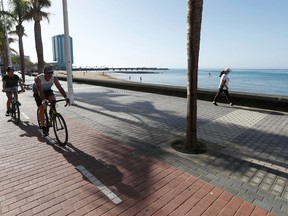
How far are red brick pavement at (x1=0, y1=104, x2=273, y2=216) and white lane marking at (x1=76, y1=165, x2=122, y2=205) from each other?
0.19 ft

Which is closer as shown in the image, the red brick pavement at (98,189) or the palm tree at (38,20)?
the red brick pavement at (98,189)

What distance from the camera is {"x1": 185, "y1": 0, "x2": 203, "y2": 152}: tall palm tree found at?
4.74m

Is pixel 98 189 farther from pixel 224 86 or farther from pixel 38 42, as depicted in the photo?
pixel 38 42

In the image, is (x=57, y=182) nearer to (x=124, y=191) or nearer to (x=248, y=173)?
(x=124, y=191)

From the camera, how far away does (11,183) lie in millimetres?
3879

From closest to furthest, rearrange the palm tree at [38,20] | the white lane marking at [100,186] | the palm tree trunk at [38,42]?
the white lane marking at [100,186], the palm tree at [38,20], the palm tree trunk at [38,42]

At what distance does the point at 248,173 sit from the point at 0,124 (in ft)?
25.1

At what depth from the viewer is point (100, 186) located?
12.4ft

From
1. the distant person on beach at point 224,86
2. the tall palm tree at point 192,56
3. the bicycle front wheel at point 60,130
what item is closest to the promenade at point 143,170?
the bicycle front wheel at point 60,130

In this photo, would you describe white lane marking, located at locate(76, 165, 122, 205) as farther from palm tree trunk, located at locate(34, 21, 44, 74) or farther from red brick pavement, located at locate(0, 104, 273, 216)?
palm tree trunk, located at locate(34, 21, 44, 74)

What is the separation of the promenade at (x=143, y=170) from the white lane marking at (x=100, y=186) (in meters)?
0.02

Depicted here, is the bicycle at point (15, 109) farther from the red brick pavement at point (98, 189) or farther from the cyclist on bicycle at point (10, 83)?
the red brick pavement at point (98, 189)

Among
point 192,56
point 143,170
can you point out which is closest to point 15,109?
point 143,170

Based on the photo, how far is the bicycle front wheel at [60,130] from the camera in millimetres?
5572
